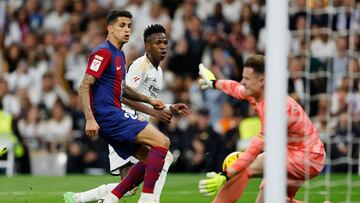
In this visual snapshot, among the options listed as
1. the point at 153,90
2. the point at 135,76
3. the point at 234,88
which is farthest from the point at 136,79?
the point at 234,88

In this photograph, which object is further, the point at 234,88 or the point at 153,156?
the point at 153,156

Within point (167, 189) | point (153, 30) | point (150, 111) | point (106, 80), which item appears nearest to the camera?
point (106, 80)

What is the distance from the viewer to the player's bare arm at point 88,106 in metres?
9.17

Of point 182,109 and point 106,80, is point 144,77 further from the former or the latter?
point 106,80

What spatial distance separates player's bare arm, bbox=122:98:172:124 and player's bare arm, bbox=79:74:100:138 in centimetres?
75

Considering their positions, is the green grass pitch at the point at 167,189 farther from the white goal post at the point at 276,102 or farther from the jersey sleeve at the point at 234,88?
the white goal post at the point at 276,102

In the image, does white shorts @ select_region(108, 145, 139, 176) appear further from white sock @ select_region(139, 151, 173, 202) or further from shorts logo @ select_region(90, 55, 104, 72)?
shorts logo @ select_region(90, 55, 104, 72)

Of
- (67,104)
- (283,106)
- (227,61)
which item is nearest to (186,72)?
(227,61)

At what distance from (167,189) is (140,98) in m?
4.18

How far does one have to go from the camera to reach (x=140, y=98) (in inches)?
394

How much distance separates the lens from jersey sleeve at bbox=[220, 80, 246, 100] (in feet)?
29.6

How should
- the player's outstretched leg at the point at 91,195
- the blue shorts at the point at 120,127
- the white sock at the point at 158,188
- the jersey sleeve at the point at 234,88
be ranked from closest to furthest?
the jersey sleeve at the point at 234,88 → the white sock at the point at 158,188 → the blue shorts at the point at 120,127 → the player's outstretched leg at the point at 91,195

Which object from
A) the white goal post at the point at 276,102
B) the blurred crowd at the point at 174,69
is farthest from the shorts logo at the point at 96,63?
the blurred crowd at the point at 174,69

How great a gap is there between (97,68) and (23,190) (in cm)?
508
